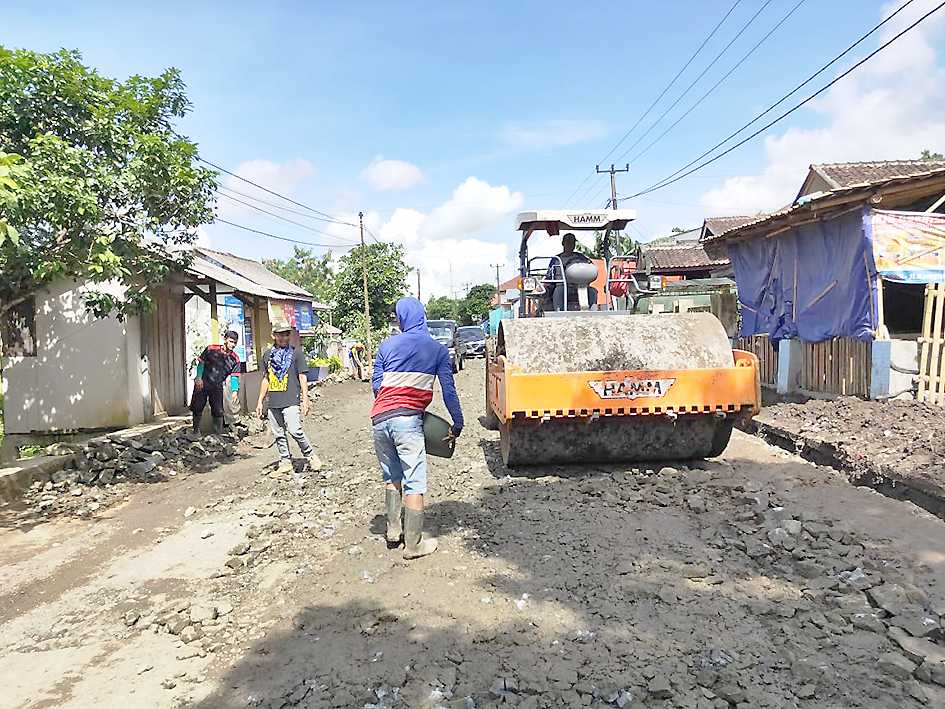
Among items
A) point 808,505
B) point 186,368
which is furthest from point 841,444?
point 186,368

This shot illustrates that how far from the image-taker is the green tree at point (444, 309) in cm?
7700

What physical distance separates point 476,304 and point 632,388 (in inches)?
2400

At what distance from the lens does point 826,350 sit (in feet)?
34.7

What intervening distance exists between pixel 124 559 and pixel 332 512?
159 centimetres

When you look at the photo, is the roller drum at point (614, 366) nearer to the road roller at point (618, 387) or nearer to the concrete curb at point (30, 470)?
the road roller at point (618, 387)

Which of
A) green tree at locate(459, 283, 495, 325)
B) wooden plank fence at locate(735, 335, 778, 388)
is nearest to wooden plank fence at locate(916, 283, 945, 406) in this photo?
wooden plank fence at locate(735, 335, 778, 388)

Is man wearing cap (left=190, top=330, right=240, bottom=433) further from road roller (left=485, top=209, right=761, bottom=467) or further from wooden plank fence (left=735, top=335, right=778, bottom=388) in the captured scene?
wooden plank fence (left=735, top=335, right=778, bottom=388)

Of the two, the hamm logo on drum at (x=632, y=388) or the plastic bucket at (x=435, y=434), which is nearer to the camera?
the plastic bucket at (x=435, y=434)

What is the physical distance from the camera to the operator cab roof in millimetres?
7944

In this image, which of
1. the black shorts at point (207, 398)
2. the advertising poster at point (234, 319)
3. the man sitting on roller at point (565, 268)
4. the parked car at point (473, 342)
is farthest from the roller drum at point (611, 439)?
the parked car at point (473, 342)

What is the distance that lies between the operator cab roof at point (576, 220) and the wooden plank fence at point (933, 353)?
13.2ft

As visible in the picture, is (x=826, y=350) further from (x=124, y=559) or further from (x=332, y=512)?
(x=124, y=559)

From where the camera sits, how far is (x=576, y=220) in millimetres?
8078

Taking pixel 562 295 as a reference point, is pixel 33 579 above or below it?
below
